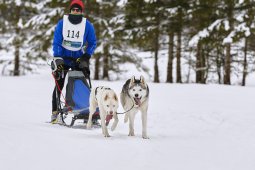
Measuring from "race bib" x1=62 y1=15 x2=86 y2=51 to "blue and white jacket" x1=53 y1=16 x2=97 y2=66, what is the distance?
76mm

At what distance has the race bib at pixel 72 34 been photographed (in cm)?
699

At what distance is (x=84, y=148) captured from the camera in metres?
4.64

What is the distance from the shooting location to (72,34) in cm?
703

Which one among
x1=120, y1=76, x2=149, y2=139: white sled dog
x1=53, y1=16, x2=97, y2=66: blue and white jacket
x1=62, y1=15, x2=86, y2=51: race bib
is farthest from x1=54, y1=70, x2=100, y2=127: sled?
x1=120, y1=76, x2=149, y2=139: white sled dog

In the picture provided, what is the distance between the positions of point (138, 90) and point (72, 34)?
187cm

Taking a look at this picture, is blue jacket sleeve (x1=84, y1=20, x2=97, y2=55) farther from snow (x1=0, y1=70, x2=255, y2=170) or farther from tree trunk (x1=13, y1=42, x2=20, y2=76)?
tree trunk (x1=13, y1=42, x2=20, y2=76)

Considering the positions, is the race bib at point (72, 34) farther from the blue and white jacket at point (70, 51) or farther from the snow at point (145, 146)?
the snow at point (145, 146)

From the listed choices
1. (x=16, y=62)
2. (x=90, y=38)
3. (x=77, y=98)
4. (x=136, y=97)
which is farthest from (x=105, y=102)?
(x=16, y=62)

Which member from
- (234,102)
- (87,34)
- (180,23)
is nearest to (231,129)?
(87,34)

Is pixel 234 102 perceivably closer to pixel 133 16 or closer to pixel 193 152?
pixel 193 152

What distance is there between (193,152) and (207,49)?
18.1 m

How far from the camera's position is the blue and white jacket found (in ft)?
23.0

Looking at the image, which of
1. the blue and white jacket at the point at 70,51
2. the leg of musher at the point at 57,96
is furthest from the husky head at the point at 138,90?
the leg of musher at the point at 57,96

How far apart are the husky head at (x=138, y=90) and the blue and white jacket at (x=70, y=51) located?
4.94 feet
